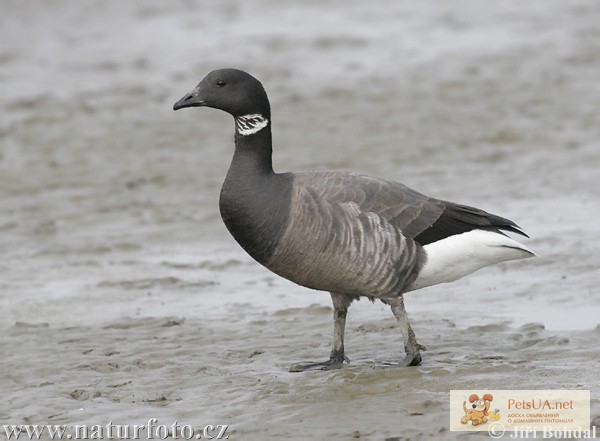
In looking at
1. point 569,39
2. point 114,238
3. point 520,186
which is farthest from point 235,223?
point 569,39

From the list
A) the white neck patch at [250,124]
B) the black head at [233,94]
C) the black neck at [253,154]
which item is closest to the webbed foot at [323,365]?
the black neck at [253,154]

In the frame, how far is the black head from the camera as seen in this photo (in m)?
8.74

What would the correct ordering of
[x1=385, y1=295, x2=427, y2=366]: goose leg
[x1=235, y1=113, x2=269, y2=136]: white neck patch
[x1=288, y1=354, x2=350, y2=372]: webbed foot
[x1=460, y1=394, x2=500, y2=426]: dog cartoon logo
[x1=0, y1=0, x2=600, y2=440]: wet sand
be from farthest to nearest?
[x1=235, y1=113, x2=269, y2=136]: white neck patch → [x1=288, y1=354, x2=350, y2=372]: webbed foot → [x1=385, y1=295, x2=427, y2=366]: goose leg → [x1=0, y1=0, x2=600, y2=440]: wet sand → [x1=460, y1=394, x2=500, y2=426]: dog cartoon logo

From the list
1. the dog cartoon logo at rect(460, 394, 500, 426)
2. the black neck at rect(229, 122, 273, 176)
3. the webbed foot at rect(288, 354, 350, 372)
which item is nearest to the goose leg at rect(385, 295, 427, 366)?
the webbed foot at rect(288, 354, 350, 372)

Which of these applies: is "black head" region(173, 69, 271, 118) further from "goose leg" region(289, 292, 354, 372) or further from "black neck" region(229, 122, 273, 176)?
"goose leg" region(289, 292, 354, 372)

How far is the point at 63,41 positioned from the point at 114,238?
9848mm

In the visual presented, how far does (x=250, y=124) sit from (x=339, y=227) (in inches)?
42.2

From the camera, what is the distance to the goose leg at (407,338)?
27.9 feet

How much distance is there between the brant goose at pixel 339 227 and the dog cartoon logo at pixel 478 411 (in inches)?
45.3

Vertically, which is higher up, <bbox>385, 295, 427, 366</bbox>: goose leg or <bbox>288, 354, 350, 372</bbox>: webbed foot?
<bbox>385, 295, 427, 366</bbox>: goose leg

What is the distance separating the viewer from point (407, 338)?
8523 millimetres

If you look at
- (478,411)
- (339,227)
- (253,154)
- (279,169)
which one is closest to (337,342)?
(339,227)

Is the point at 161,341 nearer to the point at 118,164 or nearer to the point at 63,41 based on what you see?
the point at 118,164

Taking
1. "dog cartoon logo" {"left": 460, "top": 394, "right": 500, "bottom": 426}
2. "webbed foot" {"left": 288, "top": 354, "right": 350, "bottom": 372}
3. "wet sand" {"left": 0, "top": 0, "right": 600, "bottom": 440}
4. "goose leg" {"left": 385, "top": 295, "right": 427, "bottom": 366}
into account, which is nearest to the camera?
"dog cartoon logo" {"left": 460, "top": 394, "right": 500, "bottom": 426}
